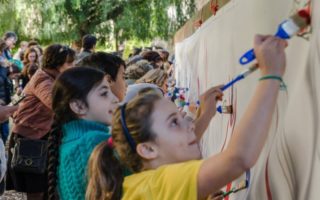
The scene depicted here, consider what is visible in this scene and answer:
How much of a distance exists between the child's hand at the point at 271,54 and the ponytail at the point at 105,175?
1.85 feet

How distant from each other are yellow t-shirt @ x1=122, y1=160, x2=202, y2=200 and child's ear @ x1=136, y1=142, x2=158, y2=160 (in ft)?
0.16

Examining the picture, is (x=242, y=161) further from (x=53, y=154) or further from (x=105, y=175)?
(x=53, y=154)

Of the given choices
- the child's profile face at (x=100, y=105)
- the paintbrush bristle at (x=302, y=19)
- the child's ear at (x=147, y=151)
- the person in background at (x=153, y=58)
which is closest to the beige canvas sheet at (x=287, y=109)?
the paintbrush bristle at (x=302, y=19)

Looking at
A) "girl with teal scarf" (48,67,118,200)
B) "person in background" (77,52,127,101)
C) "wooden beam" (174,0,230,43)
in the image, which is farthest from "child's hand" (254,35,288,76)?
"person in background" (77,52,127,101)

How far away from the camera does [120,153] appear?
1.57 metres

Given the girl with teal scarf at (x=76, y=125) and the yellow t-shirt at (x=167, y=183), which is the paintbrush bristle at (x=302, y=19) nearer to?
the yellow t-shirt at (x=167, y=183)

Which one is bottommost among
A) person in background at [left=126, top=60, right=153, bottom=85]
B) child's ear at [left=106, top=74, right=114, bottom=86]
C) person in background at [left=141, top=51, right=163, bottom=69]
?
child's ear at [left=106, top=74, right=114, bottom=86]

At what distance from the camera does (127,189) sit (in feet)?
4.91

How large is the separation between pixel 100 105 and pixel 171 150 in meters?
0.78

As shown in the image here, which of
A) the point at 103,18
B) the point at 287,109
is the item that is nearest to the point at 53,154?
the point at 287,109

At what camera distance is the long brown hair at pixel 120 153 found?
1505 mm

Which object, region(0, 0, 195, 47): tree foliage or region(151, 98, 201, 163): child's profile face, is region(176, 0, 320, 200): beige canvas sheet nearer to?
region(151, 98, 201, 163): child's profile face

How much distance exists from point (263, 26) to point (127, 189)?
1.96 ft

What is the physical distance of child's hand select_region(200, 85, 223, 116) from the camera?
5.99 feet
